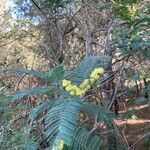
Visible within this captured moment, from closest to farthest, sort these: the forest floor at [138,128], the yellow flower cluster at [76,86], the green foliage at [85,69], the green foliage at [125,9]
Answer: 1. the yellow flower cluster at [76,86]
2. the green foliage at [85,69]
3. the green foliage at [125,9]
4. the forest floor at [138,128]

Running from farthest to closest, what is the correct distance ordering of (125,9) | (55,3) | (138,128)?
(138,128) → (55,3) → (125,9)

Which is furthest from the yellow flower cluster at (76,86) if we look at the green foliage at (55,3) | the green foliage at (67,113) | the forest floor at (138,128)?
the forest floor at (138,128)

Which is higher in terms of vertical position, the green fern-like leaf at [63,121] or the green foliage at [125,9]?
the green foliage at [125,9]

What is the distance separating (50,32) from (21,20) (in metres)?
1.36

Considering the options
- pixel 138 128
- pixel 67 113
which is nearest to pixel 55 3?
pixel 67 113

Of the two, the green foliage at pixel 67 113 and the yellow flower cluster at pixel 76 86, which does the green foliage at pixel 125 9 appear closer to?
the green foliage at pixel 67 113

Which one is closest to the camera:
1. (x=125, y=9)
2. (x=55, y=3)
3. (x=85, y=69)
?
(x=85, y=69)

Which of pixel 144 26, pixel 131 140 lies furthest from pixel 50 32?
pixel 144 26

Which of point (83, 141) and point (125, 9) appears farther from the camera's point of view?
point (125, 9)

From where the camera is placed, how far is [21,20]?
986cm

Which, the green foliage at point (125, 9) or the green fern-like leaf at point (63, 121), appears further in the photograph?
the green foliage at point (125, 9)

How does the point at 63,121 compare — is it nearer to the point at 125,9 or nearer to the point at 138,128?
the point at 125,9

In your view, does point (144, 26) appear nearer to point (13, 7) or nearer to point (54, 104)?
point (54, 104)

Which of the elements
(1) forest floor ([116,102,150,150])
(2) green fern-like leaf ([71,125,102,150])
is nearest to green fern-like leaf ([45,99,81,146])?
(2) green fern-like leaf ([71,125,102,150])
